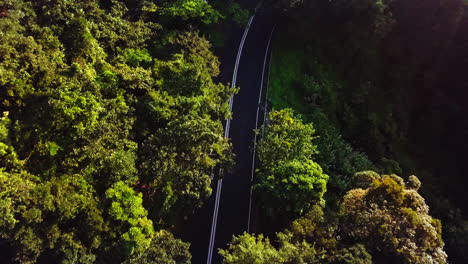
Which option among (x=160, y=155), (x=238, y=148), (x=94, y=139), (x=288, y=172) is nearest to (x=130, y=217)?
(x=160, y=155)

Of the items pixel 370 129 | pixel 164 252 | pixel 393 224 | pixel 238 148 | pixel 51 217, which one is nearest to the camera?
pixel 51 217

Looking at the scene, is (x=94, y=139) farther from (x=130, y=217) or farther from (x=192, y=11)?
(x=192, y=11)

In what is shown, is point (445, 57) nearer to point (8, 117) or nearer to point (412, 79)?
point (412, 79)

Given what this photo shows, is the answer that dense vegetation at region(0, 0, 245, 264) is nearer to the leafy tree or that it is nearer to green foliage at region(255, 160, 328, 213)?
the leafy tree

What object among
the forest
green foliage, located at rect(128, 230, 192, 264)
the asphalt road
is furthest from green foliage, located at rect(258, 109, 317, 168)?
green foliage, located at rect(128, 230, 192, 264)

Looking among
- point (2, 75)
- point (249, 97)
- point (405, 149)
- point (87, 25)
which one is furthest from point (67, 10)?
point (405, 149)

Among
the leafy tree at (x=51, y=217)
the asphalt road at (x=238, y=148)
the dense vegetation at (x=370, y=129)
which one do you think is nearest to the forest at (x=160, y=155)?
the leafy tree at (x=51, y=217)
